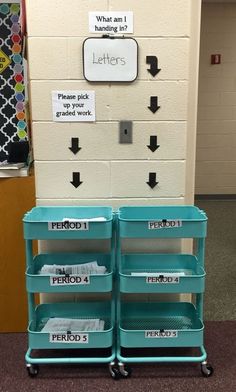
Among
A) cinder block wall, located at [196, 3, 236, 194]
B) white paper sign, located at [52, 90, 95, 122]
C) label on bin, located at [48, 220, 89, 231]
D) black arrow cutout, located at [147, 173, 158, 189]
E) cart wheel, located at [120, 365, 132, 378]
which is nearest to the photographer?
label on bin, located at [48, 220, 89, 231]

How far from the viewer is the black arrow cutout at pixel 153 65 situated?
6.44 feet

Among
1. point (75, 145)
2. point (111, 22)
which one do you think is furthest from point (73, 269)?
point (111, 22)

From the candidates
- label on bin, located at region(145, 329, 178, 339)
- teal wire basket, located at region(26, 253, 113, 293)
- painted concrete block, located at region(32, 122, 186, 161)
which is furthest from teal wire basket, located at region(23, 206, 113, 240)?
label on bin, located at region(145, 329, 178, 339)

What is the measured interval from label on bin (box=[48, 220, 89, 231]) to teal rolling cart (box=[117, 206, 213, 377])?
169 mm

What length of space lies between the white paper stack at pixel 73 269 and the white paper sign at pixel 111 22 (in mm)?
1172

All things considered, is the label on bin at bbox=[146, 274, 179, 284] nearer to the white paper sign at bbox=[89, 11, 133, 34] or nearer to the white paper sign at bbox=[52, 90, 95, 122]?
the white paper sign at bbox=[52, 90, 95, 122]

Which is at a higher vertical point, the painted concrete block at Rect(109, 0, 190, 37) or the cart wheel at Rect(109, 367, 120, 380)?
the painted concrete block at Rect(109, 0, 190, 37)

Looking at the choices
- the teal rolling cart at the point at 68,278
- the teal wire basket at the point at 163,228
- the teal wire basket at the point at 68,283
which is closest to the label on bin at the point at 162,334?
the teal rolling cart at the point at 68,278

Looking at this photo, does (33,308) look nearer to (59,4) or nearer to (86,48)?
(86,48)

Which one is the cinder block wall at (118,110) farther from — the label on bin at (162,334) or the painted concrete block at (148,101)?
the label on bin at (162,334)

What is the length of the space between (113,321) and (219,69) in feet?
12.7

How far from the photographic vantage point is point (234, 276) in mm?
3025

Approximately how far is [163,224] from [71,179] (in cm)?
58

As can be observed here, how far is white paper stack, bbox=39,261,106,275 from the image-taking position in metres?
1.92
